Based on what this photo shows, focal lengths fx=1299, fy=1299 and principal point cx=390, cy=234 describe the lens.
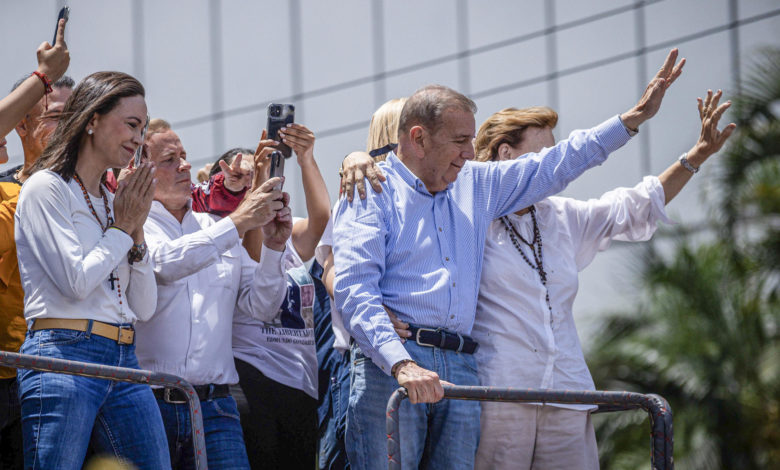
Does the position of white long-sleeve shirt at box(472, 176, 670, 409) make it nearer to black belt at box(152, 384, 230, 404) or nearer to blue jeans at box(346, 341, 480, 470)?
blue jeans at box(346, 341, 480, 470)

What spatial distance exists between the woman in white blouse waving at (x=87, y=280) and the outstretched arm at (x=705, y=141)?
204 centimetres

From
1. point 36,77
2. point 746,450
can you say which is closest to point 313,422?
point 36,77

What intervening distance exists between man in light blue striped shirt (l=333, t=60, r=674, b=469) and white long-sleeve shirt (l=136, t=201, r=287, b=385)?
57cm

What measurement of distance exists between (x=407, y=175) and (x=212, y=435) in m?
1.17

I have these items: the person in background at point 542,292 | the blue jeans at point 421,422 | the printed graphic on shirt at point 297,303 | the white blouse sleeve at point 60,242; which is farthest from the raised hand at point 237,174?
the blue jeans at point 421,422

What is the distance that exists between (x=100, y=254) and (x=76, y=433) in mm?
573

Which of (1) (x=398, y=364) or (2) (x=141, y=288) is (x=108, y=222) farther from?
(1) (x=398, y=364)

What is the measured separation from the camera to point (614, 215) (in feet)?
16.7

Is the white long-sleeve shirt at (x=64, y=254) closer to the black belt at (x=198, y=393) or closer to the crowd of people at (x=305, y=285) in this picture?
the crowd of people at (x=305, y=285)

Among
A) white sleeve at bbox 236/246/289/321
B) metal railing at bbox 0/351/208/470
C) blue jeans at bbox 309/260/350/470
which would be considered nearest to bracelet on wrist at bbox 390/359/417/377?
metal railing at bbox 0/351/208/470

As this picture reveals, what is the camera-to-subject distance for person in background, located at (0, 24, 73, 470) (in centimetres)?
448

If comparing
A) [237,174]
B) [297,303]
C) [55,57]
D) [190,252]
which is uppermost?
[55,57]

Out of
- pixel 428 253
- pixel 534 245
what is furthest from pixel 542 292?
pixel 428 253

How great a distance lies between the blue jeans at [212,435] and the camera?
4617mm
